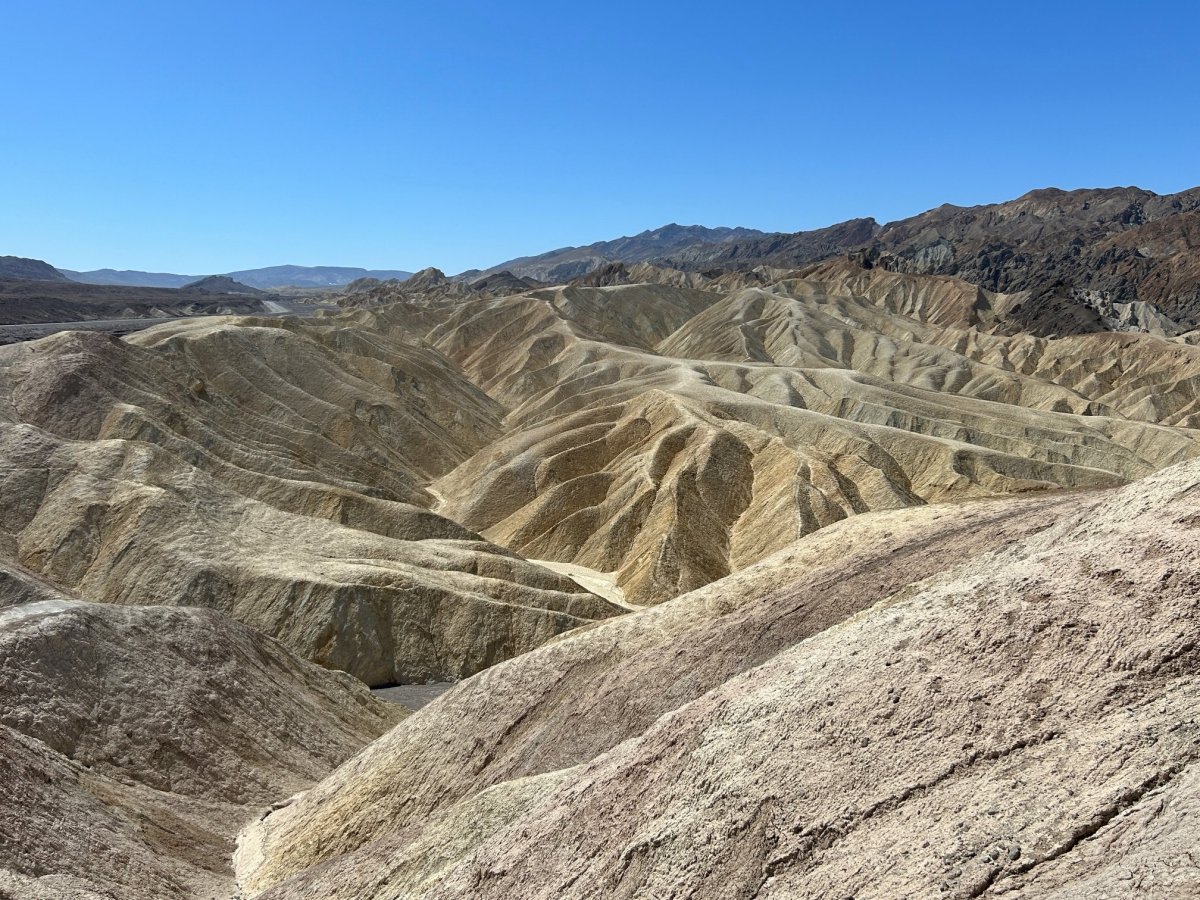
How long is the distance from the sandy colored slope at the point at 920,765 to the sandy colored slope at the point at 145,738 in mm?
4071

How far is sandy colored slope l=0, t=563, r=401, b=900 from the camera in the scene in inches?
667

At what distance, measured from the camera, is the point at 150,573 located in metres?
36.1

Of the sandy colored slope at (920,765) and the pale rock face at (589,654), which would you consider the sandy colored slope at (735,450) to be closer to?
the pale rock face at (589,654)

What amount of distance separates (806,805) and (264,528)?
35121 mm

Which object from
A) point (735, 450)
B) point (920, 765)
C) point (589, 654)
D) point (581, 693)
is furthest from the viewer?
point (735, 450)

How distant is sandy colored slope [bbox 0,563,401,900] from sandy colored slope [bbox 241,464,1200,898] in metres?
4.07

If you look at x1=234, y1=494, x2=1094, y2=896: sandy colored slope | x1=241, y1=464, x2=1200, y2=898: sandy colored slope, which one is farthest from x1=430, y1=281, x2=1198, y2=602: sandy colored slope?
x1=241, y1=464, x2=1200, y2=898: sandy colored slope

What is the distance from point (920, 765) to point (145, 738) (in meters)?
20.8

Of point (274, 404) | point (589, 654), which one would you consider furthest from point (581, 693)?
point (274, 404)

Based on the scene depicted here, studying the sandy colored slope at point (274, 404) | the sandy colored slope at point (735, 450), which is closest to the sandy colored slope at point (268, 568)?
the sandy colored slope at point (274, 404)

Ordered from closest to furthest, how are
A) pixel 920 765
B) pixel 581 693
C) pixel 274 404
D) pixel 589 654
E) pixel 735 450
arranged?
pixel 920 765
pixel 581 693
pixel 589 654
pixel 735 450
pixel 274 404

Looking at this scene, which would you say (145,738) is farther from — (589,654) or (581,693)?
(581,693)

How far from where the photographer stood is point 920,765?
9883 millimetres

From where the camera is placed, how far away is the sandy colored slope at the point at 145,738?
16.9 m
